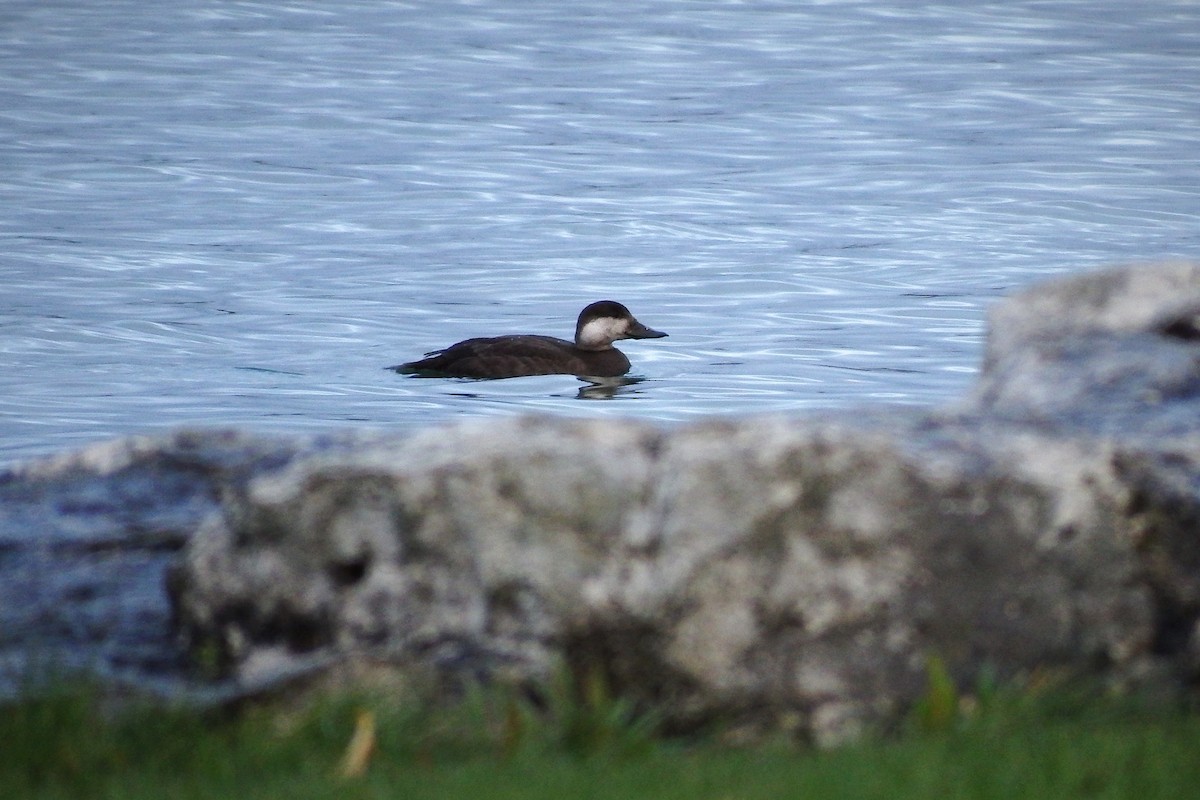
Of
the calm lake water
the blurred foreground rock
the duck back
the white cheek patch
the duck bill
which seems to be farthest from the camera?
the duck bill

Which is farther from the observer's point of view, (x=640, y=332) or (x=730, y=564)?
(x=640, y=332)

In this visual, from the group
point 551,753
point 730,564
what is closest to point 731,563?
point 730,564

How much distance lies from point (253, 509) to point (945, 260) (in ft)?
51.5

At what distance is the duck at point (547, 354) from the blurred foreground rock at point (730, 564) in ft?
32.1

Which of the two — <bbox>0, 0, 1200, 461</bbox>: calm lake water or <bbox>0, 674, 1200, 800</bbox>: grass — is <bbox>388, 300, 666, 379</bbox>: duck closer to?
<bbox>0, 0, 1200, 461</bbox>: calm lake water

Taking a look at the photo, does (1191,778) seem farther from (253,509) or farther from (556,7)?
(556,7)

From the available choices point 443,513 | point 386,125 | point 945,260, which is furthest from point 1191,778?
point 386,125

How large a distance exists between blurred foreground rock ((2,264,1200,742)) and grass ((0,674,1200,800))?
0.57 feet

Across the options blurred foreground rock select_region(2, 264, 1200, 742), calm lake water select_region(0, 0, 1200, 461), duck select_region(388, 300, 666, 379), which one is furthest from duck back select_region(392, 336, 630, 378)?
blurred foreground rock select_region(2, 264, 1200, 742)

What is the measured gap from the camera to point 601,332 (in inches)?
586

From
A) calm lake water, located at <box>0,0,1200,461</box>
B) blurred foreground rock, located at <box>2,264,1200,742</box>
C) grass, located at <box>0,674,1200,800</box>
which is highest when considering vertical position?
calm lake water, located at <box>0,0,1200,461</box>

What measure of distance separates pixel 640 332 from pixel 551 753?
11.6 m

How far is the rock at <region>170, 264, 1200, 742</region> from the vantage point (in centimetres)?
414

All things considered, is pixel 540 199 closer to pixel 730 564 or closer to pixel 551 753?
pixel 730 564
